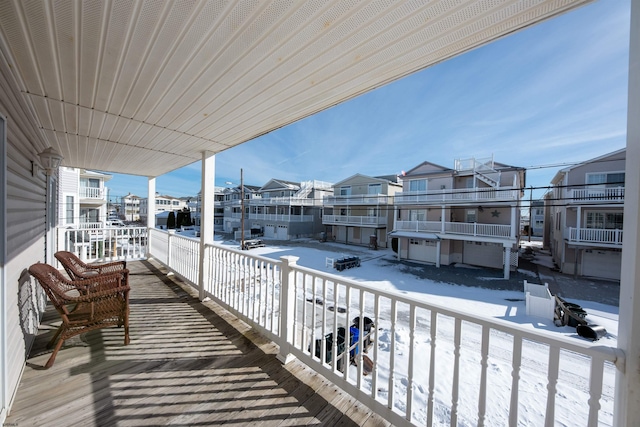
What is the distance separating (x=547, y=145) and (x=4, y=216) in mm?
11951

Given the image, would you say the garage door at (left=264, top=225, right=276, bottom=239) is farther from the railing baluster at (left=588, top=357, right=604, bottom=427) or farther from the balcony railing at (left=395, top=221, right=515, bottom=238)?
the railing baluster at (left=588, top=357, right=604, bottom=427)

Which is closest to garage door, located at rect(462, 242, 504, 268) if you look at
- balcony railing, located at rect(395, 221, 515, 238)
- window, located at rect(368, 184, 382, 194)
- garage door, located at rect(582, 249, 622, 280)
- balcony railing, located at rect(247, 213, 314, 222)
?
balcony railing, located at rect(395, 221, 515, 238)

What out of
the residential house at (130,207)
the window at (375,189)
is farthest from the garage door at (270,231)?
the residential house at (130,207)

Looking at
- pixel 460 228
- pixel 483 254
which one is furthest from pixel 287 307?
pixel 483 254

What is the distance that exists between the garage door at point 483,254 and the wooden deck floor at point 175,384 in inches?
523

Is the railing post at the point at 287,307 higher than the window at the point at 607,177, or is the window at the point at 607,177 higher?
the window at the point at 607,177

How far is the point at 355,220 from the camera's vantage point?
18.0 m

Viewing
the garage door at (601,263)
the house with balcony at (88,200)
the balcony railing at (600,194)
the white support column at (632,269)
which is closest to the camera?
the white support column at (632,269)

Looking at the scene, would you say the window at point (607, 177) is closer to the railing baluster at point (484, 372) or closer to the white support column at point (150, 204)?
the railing baluster at point (484, 372)

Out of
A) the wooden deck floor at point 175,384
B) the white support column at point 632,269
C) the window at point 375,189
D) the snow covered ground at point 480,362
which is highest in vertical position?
the window at point 375,189

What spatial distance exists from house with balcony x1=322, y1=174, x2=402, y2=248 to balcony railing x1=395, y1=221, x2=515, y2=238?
9.72ft

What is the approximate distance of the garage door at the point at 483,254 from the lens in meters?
11.8

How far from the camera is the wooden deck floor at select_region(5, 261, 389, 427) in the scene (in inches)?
61.9

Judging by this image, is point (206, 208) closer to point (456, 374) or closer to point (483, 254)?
point (456, 374)
